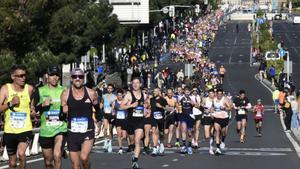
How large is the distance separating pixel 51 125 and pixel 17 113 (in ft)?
2.15

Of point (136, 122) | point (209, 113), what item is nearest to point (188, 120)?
point (209, 113)

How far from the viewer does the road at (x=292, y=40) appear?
91.1 meters

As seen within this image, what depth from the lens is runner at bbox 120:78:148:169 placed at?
62.0ft

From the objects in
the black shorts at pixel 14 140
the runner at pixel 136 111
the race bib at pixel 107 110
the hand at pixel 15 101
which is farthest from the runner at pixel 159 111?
the hand at pixel 15 101

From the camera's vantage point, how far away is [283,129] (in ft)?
123

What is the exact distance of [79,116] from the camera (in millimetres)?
13812

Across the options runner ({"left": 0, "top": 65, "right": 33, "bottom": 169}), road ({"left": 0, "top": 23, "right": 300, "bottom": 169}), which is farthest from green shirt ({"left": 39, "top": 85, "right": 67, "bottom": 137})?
road ({"left": 0, "top": 23, "right": 300, "bottom": 169})

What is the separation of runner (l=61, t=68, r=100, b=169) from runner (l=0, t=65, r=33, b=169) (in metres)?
0.78

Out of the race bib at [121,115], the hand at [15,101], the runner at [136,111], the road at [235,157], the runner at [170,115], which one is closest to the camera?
the hand at [15,101]

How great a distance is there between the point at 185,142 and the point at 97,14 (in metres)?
36.9

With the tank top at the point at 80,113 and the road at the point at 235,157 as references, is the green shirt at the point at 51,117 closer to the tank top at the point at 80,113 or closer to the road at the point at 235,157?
the tank top at the point at 80,113

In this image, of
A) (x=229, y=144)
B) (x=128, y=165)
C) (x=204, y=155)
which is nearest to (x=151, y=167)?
(x=128, y=165)

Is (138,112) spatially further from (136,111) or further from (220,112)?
(220,112)

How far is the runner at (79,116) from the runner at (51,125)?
76 cm
